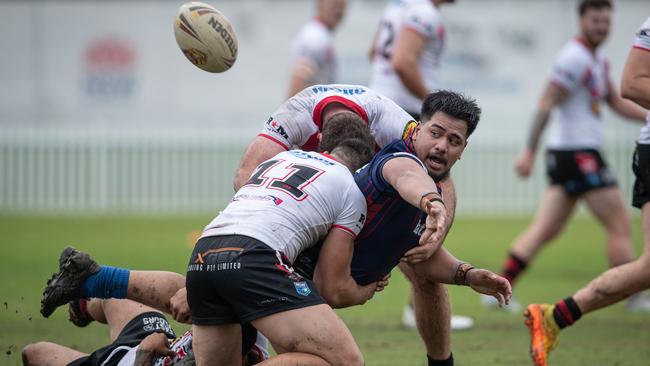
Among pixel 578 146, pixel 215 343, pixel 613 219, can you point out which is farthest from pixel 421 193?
pixel 578 146

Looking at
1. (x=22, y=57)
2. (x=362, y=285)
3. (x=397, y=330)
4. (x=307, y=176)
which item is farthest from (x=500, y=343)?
(x=22, y=57)

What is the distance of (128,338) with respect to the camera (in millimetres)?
Result: 5406

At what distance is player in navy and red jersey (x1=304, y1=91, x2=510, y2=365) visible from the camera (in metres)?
5.03

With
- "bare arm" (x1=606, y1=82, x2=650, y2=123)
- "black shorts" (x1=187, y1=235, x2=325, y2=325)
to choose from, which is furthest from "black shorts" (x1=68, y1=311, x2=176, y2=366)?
"bare arm" (x1=606, y1=82, x2=650, y2=123)

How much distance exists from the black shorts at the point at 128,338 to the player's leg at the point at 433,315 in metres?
1.31

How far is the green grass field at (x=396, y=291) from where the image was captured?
Result: 22.7 ft

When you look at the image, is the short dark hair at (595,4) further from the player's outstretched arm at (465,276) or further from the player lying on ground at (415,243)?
the player's outstretched arm at (465,276)

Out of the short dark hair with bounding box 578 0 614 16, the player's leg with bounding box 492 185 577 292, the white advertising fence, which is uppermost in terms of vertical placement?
the short dark hair with bounding box 578 0 614 16

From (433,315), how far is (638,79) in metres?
1.90

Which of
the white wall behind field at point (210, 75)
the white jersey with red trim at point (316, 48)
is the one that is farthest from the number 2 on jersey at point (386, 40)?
the white wall behind field at point (210, 75)

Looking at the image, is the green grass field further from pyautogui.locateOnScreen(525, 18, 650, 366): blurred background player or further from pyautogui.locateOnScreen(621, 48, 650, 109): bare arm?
pyautogui.locateOnScreen(621, 48, 650, 109): bare arm

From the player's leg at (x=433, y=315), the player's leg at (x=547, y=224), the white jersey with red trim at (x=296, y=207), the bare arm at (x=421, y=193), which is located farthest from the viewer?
the player's leg at (x=547, y=224)

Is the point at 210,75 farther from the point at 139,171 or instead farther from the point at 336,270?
the point at 336,270

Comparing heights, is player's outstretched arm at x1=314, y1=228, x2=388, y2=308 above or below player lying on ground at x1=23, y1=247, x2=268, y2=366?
above
